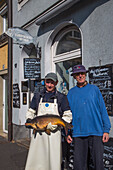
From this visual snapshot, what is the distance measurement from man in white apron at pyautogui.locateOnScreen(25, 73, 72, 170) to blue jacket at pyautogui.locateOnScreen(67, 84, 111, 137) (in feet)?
0.60

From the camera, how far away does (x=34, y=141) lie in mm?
2969

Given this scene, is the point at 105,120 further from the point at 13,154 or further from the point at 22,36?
the point at 22,36

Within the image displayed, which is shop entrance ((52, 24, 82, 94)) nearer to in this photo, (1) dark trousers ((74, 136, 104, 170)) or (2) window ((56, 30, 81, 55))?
(2) window ((56, 30, 81, 55))

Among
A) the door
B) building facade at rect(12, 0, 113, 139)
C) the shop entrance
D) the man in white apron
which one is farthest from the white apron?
the door

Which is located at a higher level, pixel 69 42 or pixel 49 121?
pixel 69 42

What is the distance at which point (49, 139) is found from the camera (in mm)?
2900

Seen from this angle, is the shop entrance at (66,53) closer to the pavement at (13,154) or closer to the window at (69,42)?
the window at (69,42)

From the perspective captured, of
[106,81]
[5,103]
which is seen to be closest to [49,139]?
[106,81]

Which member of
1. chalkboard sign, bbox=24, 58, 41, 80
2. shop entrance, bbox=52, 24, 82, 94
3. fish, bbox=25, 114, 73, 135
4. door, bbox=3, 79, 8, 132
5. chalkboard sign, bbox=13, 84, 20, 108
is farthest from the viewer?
door, bbox=3, 79, 8, 132

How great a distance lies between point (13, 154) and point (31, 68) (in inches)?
101


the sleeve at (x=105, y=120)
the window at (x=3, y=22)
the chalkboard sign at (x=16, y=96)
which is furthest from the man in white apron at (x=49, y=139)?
the window at (x=3, y=22)

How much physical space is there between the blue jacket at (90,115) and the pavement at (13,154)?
7.43ft

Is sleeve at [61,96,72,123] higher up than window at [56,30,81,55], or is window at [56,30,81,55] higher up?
window at [56,30,81,55]

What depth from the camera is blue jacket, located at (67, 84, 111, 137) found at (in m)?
2.88
